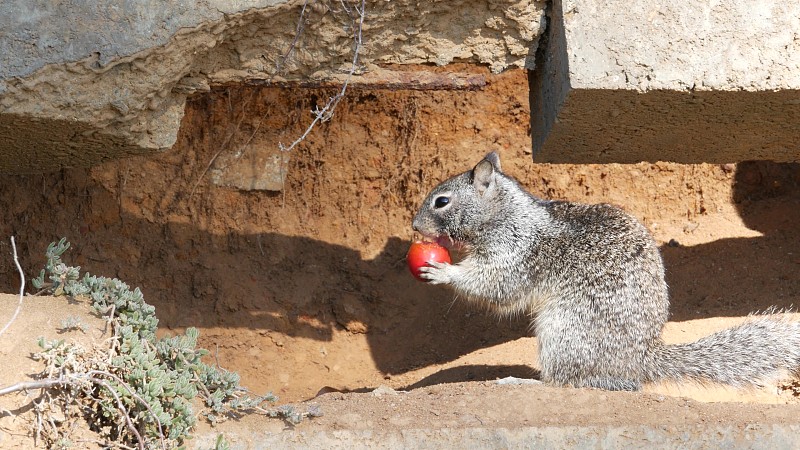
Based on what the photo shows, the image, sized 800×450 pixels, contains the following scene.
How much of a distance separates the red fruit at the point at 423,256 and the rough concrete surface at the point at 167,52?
1488 mm

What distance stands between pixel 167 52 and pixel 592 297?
3245mm

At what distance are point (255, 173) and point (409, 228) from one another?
163cm

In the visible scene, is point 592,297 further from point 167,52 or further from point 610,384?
point 167,52

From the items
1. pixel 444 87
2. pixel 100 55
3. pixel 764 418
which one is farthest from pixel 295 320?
pixel 764 418

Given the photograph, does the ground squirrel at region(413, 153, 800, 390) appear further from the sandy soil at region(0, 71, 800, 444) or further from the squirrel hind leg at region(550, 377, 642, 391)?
the sandy soil at region(0, 71, 800, 444)

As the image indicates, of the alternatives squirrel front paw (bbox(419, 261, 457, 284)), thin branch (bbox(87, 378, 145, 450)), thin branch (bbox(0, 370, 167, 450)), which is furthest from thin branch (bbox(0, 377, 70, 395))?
squirrel front paw (bbox(419, 261, 457, 284))

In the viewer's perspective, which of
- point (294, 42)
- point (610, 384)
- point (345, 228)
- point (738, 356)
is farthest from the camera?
point (345, 228)

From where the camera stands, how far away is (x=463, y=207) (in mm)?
7352

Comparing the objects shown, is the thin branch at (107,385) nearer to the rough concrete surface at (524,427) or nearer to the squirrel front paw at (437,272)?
the rough concrete surface at (524,427)

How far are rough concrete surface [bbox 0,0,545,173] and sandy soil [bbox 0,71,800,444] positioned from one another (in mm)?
2120

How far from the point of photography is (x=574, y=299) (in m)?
6.48

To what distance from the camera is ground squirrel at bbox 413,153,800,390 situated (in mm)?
6188

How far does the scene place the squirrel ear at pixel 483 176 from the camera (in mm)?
7285

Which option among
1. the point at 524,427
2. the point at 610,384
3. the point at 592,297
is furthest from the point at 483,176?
the point at 524,427
